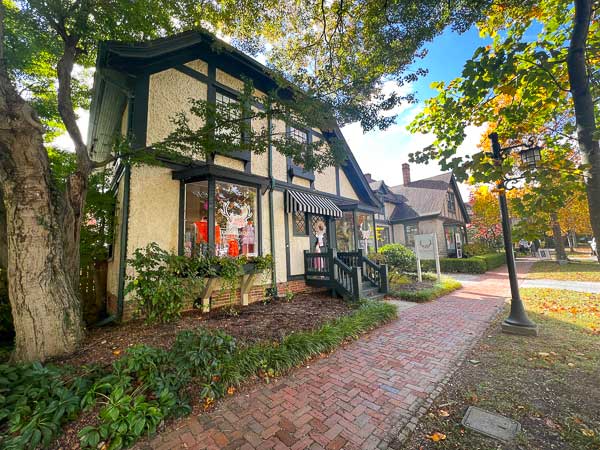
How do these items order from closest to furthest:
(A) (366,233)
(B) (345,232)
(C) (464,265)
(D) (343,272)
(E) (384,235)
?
(D) (343,272) → (B) (345,232) → (A) (366,233) → (C) (464,265) → (E) (384,235)

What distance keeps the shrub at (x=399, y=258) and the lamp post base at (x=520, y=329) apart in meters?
7.01

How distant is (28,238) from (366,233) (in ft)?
36.2

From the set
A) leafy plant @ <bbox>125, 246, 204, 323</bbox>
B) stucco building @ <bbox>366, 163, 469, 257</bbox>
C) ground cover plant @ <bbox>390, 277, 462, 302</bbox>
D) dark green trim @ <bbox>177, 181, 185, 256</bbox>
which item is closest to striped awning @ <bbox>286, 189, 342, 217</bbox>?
dark green trim @ <bbox>177, 181, 185, 256</bbox>

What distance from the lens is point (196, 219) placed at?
6.62 m

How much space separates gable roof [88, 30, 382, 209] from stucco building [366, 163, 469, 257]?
13.5 m

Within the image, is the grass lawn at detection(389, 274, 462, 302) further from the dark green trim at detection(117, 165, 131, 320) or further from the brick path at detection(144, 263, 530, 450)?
the dark green trim at detection(117, 165, 131, 320)

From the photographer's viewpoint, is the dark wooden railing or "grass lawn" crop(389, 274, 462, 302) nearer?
the dark wooden railing

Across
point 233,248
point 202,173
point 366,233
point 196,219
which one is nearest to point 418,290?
point 366,233

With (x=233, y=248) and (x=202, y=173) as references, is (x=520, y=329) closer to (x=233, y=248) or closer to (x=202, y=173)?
(x=233, y=248)

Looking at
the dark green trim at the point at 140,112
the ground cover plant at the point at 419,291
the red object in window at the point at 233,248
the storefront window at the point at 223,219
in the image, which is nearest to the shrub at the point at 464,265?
the ground cover plant at the point at 419,291

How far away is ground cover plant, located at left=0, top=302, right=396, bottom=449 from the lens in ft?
8.11

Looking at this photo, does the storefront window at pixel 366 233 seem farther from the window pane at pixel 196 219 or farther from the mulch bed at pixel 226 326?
the window pane at pixel 196 219

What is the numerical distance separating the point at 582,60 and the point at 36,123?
6.94 metres

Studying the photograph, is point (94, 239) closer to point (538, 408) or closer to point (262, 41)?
point (262, 41)
